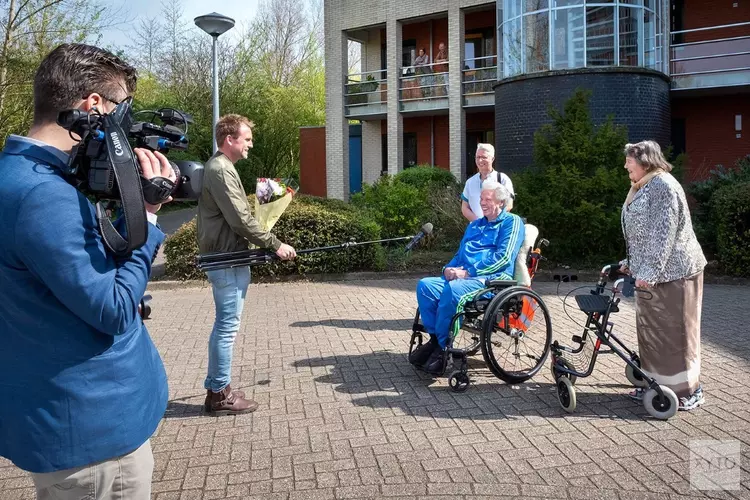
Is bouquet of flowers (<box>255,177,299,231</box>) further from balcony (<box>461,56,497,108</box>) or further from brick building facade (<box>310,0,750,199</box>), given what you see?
balcony (<box>461,56,497,108</box>)

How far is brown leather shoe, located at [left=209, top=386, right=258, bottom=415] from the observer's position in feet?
15.0

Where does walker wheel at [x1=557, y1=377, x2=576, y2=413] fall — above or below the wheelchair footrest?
below

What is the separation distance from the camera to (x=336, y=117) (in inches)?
1028

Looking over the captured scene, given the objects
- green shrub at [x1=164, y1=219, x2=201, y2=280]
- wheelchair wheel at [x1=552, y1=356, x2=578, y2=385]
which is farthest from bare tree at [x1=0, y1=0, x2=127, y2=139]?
wheelchair wheel at [x1=552, y1=356, x2=578, y2=385]

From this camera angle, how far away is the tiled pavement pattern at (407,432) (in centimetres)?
346

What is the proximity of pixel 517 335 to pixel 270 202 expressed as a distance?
229 cm

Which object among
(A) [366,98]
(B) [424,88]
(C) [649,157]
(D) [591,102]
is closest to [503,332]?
(C) [649,157]

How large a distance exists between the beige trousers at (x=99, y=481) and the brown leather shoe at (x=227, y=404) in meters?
2.68

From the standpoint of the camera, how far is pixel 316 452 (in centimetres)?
393

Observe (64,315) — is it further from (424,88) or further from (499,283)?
(424,88)

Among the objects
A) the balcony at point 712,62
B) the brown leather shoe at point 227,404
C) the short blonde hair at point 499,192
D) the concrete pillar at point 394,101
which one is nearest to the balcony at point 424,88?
the concrete pillar at point 394,101

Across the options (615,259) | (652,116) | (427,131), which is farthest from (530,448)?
(427,131)

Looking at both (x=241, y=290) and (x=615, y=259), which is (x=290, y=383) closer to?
(x=241, y=290)

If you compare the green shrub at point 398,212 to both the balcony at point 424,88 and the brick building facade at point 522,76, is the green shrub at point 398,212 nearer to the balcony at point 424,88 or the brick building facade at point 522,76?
the brick building facade at point 522,76
